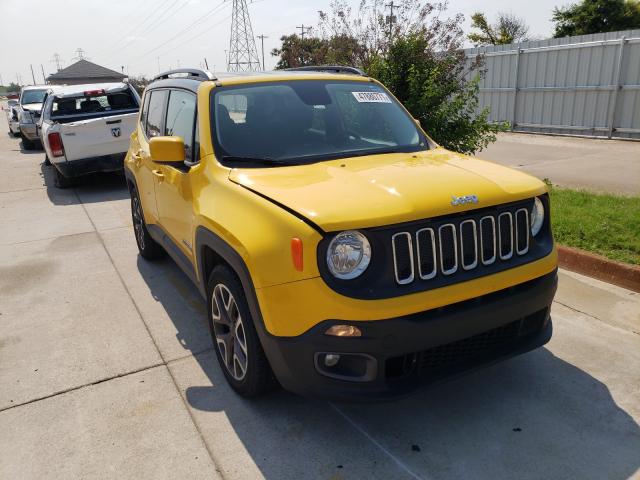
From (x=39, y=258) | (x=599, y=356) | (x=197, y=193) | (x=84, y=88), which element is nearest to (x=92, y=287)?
(x=39, y=258)

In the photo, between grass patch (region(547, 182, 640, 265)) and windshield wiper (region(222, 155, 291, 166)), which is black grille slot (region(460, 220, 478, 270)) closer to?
windshield wiper (region(222, 155, 291, 166))

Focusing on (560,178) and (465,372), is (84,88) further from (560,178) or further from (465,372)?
(465,372)

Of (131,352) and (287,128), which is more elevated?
(287,128)

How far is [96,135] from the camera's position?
9367 mm

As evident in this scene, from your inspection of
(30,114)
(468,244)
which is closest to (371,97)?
(468,244)

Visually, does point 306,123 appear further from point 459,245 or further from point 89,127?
point 89,127

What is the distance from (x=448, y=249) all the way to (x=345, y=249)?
53 cm

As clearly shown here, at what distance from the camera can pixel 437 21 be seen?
27.4 feet

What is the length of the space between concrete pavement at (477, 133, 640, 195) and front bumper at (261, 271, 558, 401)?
228 inches

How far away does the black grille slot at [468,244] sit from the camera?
2658mm

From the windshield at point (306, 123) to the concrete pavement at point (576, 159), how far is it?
16.5 ft

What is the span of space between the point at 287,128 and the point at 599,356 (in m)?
2.55

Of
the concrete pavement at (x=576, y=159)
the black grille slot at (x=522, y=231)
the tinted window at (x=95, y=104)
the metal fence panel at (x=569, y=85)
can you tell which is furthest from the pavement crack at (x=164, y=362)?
the metal fence panel at (x=569, y=85)

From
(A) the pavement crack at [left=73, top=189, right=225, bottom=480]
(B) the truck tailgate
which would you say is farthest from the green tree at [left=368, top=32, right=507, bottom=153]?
(B) the truck tailgate
